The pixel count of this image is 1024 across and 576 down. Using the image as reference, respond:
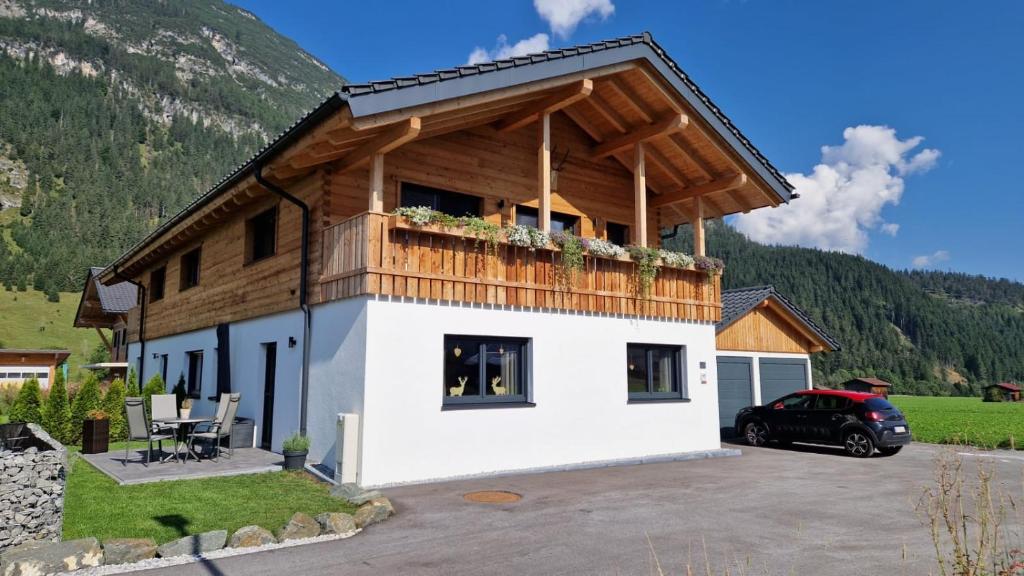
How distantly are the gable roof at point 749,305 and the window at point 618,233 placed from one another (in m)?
4.22

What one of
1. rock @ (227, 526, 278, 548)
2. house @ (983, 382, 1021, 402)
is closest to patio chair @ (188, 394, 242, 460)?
rock @ (227, 526, 278, 548)

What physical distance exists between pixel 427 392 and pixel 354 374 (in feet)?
3.62

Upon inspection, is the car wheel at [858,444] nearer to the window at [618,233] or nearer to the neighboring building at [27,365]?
the window at [618,233]

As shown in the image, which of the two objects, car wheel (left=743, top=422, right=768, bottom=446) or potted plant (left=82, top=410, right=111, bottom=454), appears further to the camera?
car wheel (left=743, top=422, right=768, bottom=446)

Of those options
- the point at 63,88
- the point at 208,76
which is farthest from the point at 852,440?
the point at 208,76

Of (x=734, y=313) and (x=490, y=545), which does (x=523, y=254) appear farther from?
(x=734, y=313)

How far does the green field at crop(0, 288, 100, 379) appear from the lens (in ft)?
183

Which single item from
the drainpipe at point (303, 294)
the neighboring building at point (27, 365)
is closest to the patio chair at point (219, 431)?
the drainpipe at point (303, 294)

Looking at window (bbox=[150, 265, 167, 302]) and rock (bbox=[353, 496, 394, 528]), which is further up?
window (bbox=[150, 265, 167, 302])

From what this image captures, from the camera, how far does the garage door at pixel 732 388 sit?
18.0 metres

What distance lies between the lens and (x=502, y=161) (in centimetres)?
1316

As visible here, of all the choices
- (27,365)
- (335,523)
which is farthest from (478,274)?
(27,365)

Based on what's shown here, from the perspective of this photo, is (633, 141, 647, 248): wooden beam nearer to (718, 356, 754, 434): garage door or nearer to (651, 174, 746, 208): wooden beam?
(651, 174, 746, 208): wooden beam

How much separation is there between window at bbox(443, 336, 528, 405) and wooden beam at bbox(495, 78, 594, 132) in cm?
423
